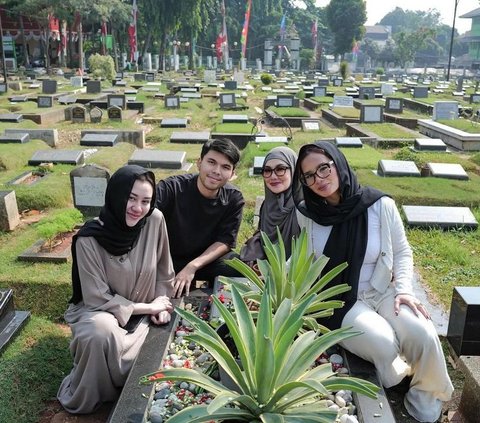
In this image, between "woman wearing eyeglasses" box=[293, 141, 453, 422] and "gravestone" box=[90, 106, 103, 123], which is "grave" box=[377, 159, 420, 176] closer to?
"woman wearing eyeglasses" box=[293, 141, 453, 422]

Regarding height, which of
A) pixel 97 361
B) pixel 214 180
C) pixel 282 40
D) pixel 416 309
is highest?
pixel 282 40

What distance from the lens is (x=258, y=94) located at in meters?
23.8

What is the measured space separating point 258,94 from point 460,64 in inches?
2510

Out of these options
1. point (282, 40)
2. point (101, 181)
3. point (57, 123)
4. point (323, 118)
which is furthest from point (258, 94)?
point (282, 40)

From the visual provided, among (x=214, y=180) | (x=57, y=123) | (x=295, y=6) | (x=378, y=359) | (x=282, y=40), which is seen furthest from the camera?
(x=295, y=6)

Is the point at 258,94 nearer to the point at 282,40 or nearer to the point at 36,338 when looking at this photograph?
the point at 36,338

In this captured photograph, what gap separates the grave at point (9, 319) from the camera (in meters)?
3.38

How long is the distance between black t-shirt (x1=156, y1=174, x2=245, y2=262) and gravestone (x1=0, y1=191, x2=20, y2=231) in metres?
2.79

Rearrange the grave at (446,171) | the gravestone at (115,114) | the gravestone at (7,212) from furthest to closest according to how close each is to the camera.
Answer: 1. the gravestone at (115,114)
2. the grave at (446,171)
3. the gravestone at (7,212)

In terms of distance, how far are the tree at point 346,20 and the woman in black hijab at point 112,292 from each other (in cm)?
5581

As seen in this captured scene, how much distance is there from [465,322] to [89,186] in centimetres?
418

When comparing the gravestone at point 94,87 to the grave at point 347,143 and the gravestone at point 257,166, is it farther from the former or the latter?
the gravestone at point 257,166

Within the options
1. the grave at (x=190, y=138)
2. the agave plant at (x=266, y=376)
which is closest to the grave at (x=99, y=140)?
the grave at (x=190, y=138)

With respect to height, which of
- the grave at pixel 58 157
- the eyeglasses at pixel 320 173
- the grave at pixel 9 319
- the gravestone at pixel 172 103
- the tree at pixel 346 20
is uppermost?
the tree at pixel 346 20
